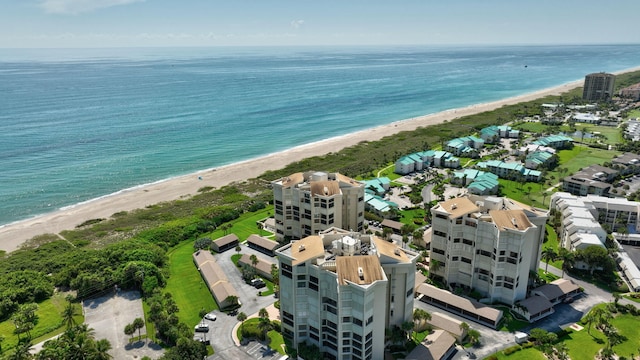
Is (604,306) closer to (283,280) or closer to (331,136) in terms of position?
(283,280)

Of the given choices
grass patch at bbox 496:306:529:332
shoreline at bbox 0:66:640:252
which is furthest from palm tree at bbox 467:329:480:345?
shoreline at bbox 0:66:640:252

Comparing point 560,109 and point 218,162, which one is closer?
point 218,162

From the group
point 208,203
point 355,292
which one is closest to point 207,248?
point 208,203

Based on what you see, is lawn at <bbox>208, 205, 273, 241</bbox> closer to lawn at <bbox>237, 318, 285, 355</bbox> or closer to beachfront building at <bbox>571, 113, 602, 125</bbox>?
lawn at <bbox>237, 318, 285, 355</bbox>

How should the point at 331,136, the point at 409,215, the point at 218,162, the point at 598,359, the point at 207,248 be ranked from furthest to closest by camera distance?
Answer: the point at 331,136, the point at 218,162, the point at 409,215, the point at 207,248, the point at 598,359

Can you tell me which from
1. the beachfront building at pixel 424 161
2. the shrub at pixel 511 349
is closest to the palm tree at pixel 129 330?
the shrub at pixel 511 349

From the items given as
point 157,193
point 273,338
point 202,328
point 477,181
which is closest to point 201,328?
point 202,328
